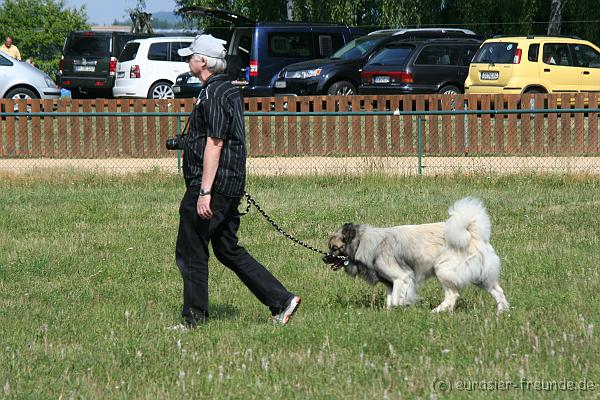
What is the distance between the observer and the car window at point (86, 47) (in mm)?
30452

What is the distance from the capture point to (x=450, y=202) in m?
13.3

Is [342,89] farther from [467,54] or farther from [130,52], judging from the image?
[130,52]

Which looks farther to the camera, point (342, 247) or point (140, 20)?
point (140, 20)

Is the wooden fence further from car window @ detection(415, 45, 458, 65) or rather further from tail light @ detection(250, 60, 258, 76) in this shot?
tail light @ detection(250, 60, 258, 76)

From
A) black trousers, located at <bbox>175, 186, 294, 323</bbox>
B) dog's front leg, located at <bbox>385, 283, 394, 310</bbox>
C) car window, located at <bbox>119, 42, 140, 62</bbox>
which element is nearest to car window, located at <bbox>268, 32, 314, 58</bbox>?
car window, located at <bbox>119, 42, 140, 62</bbox>

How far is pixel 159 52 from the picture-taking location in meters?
27.0

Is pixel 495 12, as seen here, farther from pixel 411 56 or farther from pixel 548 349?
pixel 548 349

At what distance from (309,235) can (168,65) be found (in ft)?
53.6

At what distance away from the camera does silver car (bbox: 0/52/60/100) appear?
23.2 metres

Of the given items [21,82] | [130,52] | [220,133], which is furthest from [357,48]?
[220,133]

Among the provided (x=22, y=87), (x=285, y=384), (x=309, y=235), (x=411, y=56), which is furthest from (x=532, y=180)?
(x=22, y=87)

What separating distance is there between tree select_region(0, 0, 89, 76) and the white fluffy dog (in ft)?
147

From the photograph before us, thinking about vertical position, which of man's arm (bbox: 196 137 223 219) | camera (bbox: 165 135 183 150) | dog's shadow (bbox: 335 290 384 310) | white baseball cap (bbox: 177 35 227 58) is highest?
white baseball cap (bbox: 177 35 227 58)

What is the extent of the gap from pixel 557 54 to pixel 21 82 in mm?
12095
